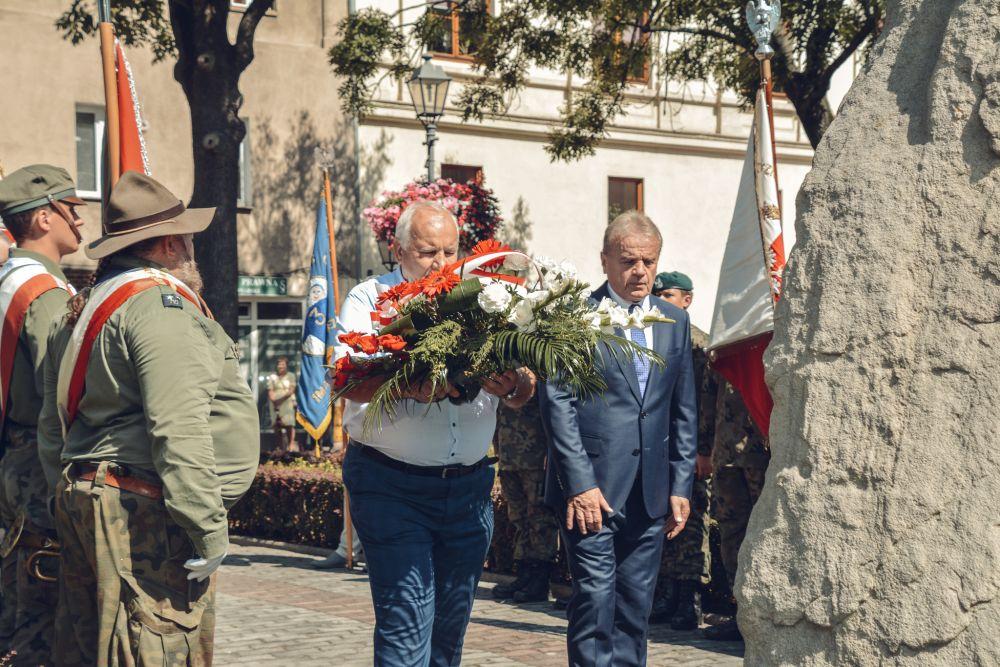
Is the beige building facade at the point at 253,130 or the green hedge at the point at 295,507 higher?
the beige building facade at the point at 253,130

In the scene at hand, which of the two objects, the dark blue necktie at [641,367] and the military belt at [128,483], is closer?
the military belt at [128,483]

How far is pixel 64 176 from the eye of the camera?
226 inches

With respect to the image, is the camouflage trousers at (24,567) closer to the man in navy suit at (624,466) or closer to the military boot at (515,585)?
the man in navy suit at (624,466)

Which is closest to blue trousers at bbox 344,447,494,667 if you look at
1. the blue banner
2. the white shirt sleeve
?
the white shirt sleeve

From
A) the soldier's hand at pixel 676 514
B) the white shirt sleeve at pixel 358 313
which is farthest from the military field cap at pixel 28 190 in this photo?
the soldier's hand at pixel 676 514

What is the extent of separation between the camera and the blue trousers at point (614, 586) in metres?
5.39

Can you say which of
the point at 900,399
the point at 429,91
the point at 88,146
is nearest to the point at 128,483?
the point at 900,399

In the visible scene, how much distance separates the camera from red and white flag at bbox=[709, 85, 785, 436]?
7516 millimetres

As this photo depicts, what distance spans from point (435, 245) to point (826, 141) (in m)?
1.74

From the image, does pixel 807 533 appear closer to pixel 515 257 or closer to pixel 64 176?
pixel 515 257

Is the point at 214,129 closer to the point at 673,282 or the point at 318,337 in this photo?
the point at 318,337

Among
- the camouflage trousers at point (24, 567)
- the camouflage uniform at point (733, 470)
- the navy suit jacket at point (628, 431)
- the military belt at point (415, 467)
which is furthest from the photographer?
the camouflage uniform at point (733, 470)

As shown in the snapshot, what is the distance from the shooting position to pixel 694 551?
27.6 feet

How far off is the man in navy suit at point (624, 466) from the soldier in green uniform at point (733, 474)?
2.00 metres
